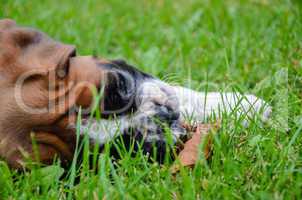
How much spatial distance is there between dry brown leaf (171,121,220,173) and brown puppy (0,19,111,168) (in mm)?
573

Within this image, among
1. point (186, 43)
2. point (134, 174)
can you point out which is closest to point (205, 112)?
point (134, 174)

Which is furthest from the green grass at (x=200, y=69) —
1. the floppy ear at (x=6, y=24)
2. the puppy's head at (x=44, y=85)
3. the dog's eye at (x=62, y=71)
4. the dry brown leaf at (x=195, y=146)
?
the floppy ear at (x=6, y=24)

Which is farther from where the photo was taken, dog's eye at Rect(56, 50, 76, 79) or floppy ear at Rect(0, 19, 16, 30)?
floppy ear at Rect(0, 19, 16, 30)

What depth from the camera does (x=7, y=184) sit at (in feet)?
9.35

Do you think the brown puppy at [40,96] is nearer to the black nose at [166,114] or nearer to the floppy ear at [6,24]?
the floppy ear at [6,24]

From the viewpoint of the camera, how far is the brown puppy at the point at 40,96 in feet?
9.65

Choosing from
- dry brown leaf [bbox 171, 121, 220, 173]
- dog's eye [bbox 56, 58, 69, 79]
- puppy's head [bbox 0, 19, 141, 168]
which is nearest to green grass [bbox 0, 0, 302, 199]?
dry brown leaf [bbox 171, 121, 220, 173]

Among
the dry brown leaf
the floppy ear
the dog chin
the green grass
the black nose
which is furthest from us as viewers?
the floppy ear

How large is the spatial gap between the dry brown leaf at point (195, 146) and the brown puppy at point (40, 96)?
1.88 feet

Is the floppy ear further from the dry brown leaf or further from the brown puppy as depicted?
the dry brown leaf

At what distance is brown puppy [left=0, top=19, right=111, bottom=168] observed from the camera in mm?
2941

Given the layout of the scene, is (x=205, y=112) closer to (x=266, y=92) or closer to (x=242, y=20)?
(x=266, y=92)

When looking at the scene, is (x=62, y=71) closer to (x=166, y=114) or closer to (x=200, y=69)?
(x=166, y=114)

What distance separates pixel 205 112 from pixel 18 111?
45.6 inches
